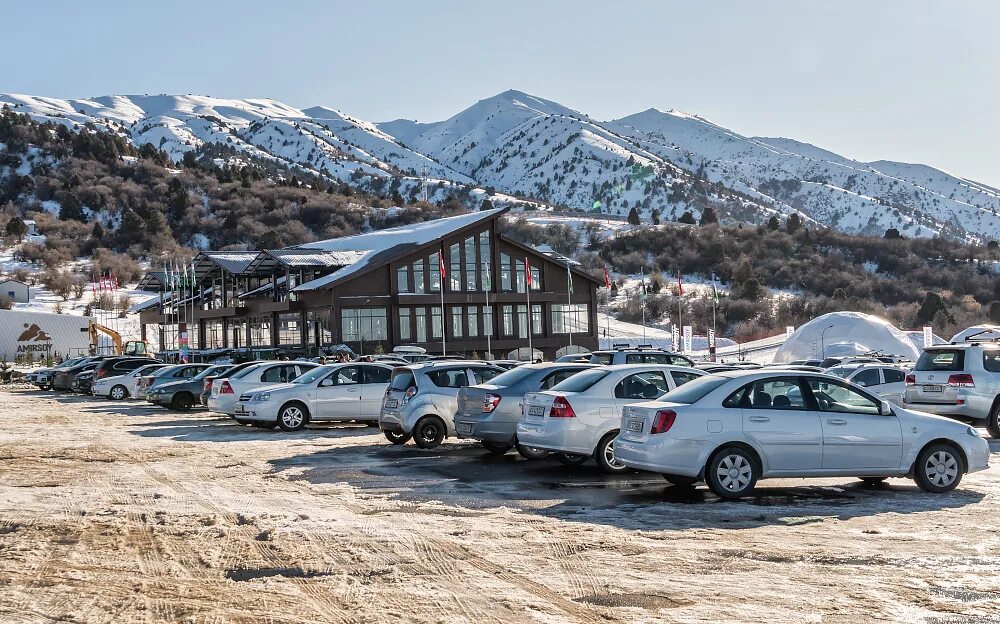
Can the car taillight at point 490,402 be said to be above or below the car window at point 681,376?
below

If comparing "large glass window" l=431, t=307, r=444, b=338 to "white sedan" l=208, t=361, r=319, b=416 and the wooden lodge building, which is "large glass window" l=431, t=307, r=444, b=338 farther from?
"white sedan" l=208, t=361, r=319, b=416

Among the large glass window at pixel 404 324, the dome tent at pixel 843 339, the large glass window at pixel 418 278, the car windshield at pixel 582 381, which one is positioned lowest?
the car windshield at pixel 582 381

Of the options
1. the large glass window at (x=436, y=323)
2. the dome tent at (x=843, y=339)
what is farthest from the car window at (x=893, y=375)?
the large glass window at (x=436, y=323)

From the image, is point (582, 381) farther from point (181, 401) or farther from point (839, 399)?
point (181, 401)

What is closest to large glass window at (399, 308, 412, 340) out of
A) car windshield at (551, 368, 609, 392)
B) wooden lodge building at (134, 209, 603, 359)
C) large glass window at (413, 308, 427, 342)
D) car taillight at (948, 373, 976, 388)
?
wooden lodge building at (134, 209, 603, 359)

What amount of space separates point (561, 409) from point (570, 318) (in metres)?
54.9

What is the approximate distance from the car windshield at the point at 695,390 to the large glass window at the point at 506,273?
54.1 m

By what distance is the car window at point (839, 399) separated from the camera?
1269cm

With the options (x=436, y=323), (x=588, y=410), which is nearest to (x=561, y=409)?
(x=588, y=410)

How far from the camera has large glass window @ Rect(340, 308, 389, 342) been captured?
6141 centimetres

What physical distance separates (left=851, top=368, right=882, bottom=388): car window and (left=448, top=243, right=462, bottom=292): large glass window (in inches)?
1617

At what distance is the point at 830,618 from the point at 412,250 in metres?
57.0

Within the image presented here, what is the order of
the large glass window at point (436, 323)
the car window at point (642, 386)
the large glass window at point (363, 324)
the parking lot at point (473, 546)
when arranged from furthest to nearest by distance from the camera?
the large glass window at point (436, 323) → the large glass window at point (363, 324) → the car window at point (642, 386) → the parking lot at point (473, 546)

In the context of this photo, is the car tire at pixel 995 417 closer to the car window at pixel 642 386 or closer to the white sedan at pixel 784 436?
the white sedan at pixel 784 436
